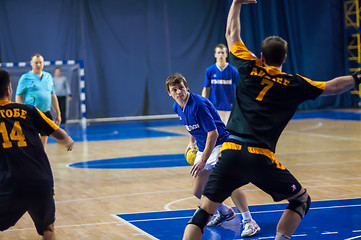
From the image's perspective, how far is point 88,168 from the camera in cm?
1037

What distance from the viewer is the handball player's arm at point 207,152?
5.16 meters

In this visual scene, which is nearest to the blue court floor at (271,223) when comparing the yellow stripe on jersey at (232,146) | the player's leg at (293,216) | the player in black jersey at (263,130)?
the player's leg at (293,216)

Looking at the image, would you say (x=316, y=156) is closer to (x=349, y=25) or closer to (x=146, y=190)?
(x=146, y=190)

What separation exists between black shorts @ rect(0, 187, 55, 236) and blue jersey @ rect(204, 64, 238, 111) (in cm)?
656

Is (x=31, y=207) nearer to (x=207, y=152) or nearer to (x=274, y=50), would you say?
(x=207, y=152)

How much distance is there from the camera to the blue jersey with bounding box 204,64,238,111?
10.3 m

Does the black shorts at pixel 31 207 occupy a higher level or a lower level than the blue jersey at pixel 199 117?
lower

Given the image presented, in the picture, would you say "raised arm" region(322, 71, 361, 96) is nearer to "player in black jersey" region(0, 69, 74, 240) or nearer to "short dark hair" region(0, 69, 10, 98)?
"player in black jersey" region(0, 69, 74, 240)

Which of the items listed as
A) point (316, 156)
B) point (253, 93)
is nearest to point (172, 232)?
point (253, 93)

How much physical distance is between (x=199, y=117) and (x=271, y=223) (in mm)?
1413

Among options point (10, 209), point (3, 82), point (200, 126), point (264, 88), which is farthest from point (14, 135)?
point (200, 126)

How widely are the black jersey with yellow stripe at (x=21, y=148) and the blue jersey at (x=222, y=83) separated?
6.46 m

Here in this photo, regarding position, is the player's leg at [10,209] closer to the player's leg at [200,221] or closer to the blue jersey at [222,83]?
the player's leg at [200,221]

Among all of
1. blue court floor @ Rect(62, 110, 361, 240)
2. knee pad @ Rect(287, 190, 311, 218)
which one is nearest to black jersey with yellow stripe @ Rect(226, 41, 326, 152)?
knee pad @ Rect(287, 190, 311, 218)
